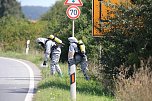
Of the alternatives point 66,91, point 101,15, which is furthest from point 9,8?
point 66,91

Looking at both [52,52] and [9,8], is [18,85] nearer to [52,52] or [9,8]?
[52,52]

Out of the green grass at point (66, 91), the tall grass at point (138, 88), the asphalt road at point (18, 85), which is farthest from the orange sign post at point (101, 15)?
the tall grass at point (138, 88)

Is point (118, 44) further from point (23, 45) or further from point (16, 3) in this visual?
point (16, 3)

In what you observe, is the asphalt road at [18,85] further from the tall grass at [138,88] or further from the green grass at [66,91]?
the tall grass at [138,88]

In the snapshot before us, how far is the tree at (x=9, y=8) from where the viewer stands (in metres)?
87.8

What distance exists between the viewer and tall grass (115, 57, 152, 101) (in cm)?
1041

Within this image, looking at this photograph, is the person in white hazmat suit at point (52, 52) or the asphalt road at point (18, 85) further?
the person in white hazmat suit at point (52, 52)

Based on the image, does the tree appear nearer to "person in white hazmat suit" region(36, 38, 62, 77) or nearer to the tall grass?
"person in white hazmat suit" region(36, 38, 62, 77)

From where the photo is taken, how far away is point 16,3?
93.1 meters

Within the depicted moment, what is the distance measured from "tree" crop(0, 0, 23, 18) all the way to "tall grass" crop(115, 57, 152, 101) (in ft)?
251

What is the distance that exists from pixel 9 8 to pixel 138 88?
80773mm

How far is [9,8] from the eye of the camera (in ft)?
295

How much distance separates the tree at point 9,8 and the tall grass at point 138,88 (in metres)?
76.4

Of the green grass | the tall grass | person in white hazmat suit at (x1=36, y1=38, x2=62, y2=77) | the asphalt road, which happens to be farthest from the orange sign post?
person in white hazmat suit at (x1=36, y1=38, x2=62, y2=77)
